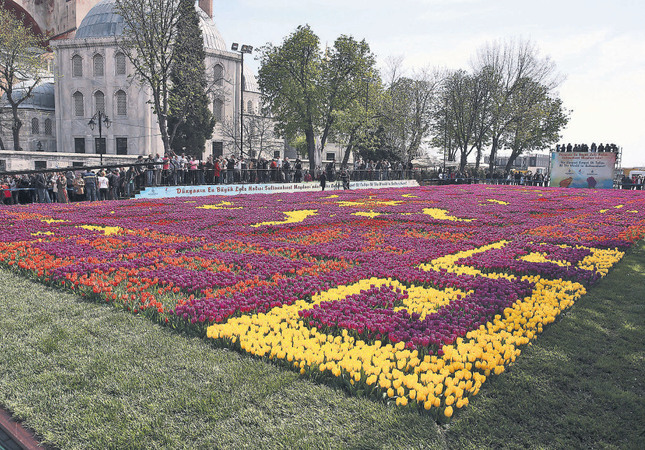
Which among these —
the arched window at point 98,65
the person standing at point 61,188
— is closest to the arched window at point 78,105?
the arched window at point 98,65

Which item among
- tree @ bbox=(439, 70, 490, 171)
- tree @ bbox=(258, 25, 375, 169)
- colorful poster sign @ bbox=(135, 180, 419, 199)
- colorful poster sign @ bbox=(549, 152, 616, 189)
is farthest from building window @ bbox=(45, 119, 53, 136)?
colorful poster sign @ bbox=(549, 152, 616, 189)

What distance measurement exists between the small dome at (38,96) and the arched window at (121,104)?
11.0 metres

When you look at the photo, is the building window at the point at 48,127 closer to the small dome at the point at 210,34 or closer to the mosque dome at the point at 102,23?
the mosque dome at the point at 102,23

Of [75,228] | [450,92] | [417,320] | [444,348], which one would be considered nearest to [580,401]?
[444,348]

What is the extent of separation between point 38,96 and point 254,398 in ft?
236

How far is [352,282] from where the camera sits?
6312 mm

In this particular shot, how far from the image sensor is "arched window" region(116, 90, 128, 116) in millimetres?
57000

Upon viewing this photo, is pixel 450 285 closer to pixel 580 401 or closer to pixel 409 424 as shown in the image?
pixel 580 401

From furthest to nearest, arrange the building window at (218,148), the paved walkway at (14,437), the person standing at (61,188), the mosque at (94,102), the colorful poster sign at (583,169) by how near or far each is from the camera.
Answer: the building window at (218,148)
the mosque at (94,102)
the colorful poster sign at (583,169)
the person standing at (61,188)
the paved walkway at (14,437)

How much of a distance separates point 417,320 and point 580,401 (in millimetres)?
1742

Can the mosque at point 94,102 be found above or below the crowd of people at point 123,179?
above

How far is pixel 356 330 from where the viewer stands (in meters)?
4.45

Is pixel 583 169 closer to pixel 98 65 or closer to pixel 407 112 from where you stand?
pixel 407 112

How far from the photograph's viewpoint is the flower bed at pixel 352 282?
3.83 meters
